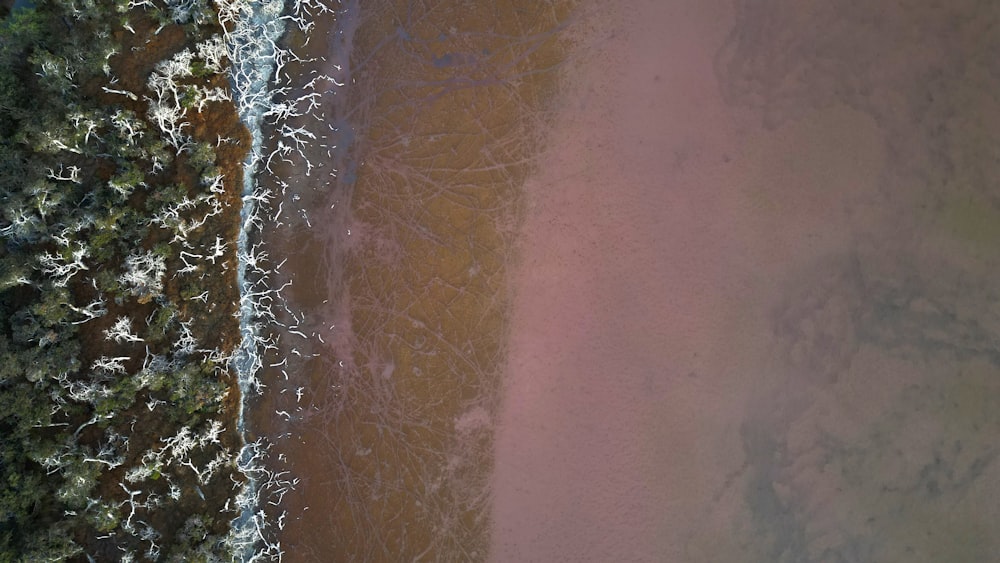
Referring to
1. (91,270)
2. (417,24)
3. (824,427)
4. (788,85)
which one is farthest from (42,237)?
(824,427)

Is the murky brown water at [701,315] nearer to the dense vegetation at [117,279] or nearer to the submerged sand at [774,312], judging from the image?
the submerged sand at [774,312]

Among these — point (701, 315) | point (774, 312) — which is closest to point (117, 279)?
point (701, 315)

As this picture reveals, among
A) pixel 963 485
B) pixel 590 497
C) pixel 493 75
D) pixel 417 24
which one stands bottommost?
pixel 963 485

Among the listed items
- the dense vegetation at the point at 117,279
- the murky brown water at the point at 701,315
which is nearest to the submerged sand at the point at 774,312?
the murky brown water at the point at 701,315

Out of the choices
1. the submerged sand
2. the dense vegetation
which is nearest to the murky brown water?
the submerged sand

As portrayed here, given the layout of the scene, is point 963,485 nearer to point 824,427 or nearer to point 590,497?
point 824,427

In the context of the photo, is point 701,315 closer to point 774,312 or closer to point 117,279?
point 774,312
